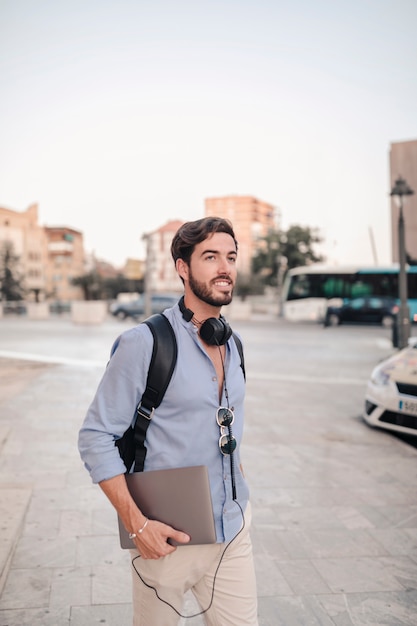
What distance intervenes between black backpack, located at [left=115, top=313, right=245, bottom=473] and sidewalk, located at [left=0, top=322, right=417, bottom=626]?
4.86 ft

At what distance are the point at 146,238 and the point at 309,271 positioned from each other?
11.2 m

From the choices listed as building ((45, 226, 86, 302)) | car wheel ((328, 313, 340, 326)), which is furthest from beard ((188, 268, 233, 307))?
building ((45, 226, 86, 302))

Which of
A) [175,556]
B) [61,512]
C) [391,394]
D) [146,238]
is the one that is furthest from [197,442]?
[146,238]

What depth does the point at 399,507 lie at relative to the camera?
4738 millimetres

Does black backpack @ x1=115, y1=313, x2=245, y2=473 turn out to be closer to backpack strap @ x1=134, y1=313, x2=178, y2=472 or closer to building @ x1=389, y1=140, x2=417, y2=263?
backpack strap @ x1=134, y1=313, x2=178, y2=472

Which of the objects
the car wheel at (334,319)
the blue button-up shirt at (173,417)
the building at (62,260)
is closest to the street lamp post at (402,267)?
the blue button-up shirt at (173,417)

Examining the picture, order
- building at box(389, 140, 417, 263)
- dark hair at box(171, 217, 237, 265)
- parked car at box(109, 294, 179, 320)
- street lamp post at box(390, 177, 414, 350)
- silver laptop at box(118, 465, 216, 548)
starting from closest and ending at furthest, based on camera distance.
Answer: silver laptop at box(118, 465, 216, 548) < dark hair at box(171, 217, 237, 265) < street lamp post at box(390, 177, 414, 350) < parked car at box(109, 294, 179, 320) < building at box(389, 140, 417, 263)

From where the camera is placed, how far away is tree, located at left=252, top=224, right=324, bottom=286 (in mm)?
45250

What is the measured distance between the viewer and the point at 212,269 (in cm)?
200

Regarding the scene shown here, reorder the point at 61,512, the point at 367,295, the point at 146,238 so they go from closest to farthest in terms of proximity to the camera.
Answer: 1. the point at 61,512
2. the point at 146,238
3. the point at 367,295

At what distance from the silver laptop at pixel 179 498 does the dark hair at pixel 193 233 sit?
69 cm

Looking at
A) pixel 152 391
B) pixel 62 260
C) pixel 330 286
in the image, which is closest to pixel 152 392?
pixel 152 391

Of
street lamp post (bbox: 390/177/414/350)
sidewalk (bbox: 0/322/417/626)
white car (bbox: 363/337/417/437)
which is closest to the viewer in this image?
sidewalk (bbox: 0/322/417/626)

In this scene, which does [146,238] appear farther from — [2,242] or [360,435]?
[2,242]
